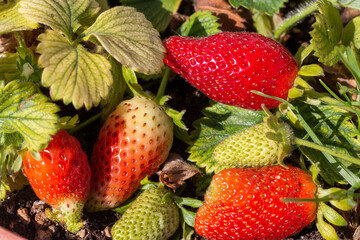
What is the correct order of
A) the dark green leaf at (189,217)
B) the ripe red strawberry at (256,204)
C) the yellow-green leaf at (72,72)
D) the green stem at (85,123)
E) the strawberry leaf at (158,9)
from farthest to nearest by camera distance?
the strawberry leaf at (158,9) → the green stem at (85,123) → the dark green leaf at (189,217) → the ripe red strawberry at (256,204) → the yellow-green leaf at (72,72)

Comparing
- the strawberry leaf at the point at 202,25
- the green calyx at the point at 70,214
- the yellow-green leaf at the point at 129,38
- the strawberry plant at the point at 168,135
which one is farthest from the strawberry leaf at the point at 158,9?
the green calyx at the point at 70,214

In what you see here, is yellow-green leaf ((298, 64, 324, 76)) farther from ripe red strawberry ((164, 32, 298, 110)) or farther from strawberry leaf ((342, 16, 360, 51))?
strawberry leaf ((342, 16, 360, 51))

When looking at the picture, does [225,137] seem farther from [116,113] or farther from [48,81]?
[48,81]

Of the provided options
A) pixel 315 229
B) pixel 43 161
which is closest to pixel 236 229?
pixel 315 229

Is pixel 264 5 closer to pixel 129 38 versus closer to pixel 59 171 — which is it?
pixel 129 38

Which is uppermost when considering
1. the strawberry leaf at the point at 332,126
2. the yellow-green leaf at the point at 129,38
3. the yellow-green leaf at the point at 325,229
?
the yellow-green leaf at the point at 129,38

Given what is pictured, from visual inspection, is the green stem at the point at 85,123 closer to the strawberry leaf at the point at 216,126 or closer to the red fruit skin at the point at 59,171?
the red fruit skin at the point at 59,171
